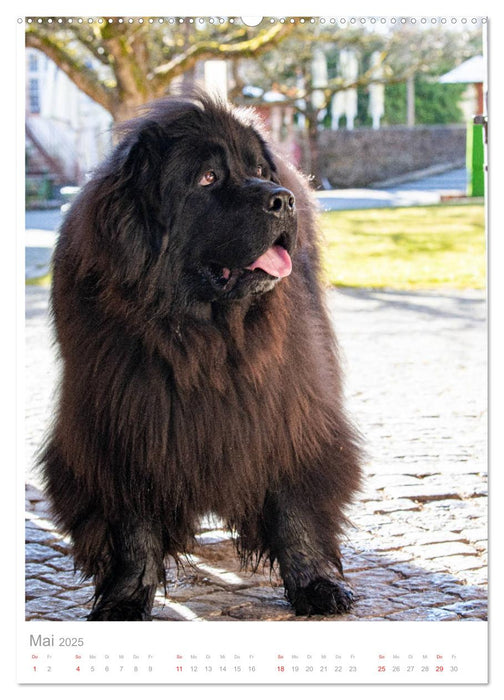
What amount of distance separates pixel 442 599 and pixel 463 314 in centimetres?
552

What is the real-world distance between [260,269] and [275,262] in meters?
0.05

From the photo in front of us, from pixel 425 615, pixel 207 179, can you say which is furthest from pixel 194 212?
pixel 425 615

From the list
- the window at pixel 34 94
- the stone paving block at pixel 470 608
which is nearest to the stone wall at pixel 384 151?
the window at pixel 34 94

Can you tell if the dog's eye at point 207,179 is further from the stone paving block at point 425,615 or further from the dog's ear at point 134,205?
the stone paving block at point 425,615

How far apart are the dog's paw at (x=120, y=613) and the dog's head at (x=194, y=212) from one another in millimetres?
810

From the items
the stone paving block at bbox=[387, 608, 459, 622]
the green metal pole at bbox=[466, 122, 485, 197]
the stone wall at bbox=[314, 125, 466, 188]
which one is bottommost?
the stone paving block at bbox=[387, 608, 459, 622]

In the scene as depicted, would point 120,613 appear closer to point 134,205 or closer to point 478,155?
point 134,205

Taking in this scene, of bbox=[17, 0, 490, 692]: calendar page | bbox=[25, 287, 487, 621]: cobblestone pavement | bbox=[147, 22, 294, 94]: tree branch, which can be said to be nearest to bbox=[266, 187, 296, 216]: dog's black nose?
bbox=[17, 0, 490, 692]: calendar page

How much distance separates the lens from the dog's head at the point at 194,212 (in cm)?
230

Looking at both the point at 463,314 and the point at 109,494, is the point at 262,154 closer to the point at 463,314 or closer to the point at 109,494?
the point at 109,494

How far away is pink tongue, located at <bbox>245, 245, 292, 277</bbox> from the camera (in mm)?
2311

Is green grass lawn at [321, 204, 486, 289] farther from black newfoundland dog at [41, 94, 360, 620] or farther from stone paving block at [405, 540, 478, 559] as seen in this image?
A: black newfoundland dog at [41, 94, 360, 620]

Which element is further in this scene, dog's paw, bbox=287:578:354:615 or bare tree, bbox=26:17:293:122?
bare tree, bbox=26:17:293:122

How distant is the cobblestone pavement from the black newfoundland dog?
16 cm
